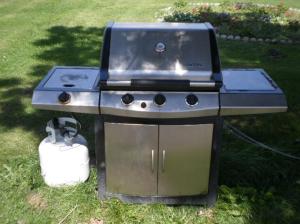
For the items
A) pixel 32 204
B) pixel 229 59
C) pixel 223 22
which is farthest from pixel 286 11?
pixel 32 204

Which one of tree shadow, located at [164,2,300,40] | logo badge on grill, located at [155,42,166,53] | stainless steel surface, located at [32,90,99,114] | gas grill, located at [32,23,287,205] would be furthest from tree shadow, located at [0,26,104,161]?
tree shadow, located at [164,2,300,40]

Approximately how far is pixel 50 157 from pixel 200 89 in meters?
1.49

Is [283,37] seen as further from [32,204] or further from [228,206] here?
[32,204]

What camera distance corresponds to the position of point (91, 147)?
4844 mm

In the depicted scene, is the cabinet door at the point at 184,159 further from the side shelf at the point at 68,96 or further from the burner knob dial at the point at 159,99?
the side shelf at the point at 68,96

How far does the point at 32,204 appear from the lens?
397cm

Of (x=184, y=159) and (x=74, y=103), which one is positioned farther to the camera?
(x=184, y=159)

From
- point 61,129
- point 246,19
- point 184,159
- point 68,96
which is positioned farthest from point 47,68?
point 246,19

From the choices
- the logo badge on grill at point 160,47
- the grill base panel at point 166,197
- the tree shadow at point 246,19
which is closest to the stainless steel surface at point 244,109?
Answer: the grill base panel at point 166,197

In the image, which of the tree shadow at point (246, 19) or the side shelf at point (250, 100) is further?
the tree shadow at point (246, 19)

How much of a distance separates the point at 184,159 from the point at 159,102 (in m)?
0.58

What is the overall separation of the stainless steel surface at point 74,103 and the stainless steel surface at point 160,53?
24cm

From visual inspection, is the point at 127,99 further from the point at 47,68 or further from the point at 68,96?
the point at 47,68

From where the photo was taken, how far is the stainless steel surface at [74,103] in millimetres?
3371
